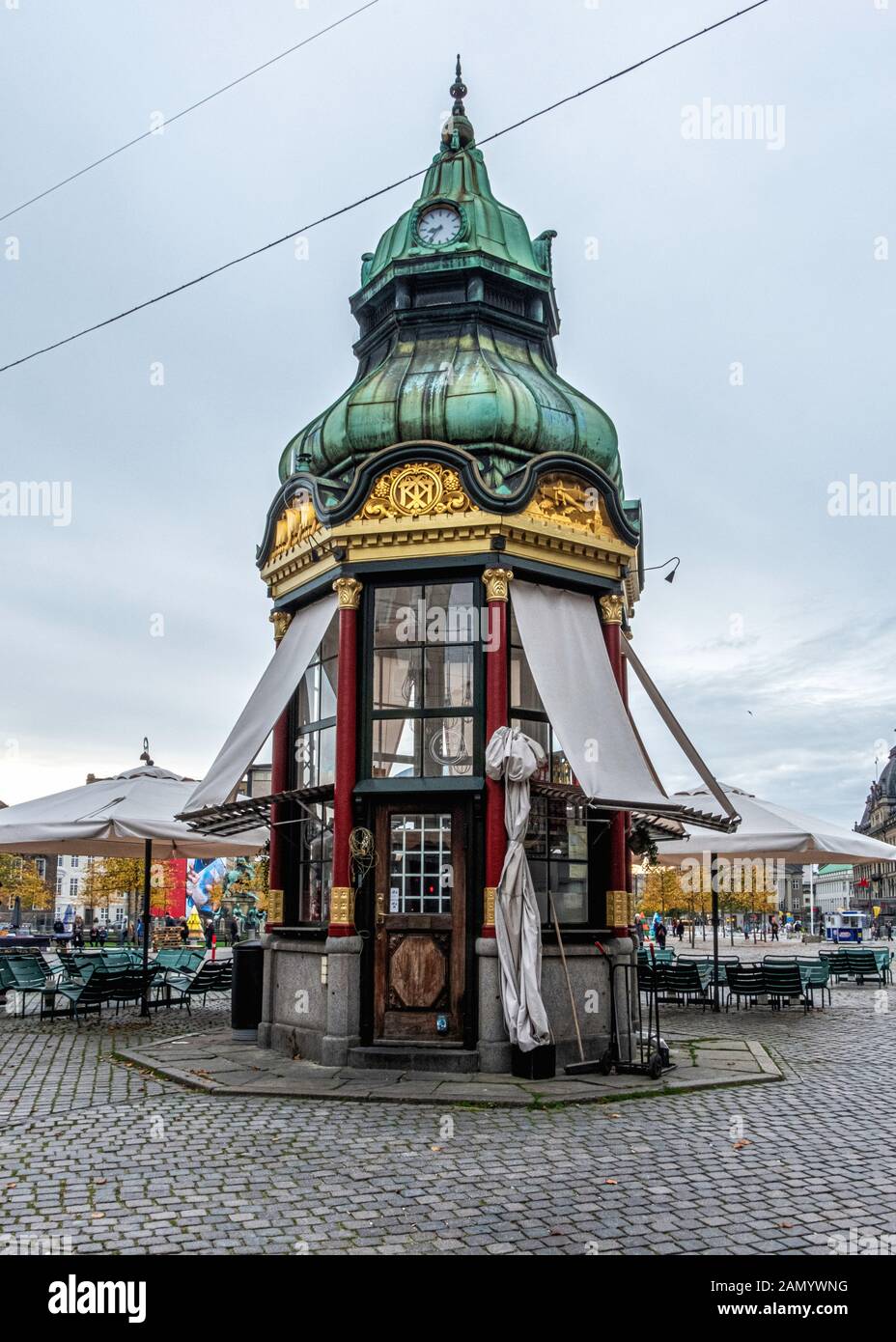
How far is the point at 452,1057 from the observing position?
11.3 meters

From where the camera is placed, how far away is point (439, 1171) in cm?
769

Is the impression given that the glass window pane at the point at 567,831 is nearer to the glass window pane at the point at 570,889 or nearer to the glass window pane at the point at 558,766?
the glass window pane at the point at 570,889

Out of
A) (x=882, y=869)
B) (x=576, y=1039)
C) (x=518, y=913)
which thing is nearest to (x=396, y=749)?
(x=518, y=913)

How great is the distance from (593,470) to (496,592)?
201cm

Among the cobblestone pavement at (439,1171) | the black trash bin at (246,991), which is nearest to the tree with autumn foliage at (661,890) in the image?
the black trash bin at (246,991)

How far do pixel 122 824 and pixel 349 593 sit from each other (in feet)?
17.2

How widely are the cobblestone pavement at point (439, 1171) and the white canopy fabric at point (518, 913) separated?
1.20 metres

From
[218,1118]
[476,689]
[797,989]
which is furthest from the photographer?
[797,989]

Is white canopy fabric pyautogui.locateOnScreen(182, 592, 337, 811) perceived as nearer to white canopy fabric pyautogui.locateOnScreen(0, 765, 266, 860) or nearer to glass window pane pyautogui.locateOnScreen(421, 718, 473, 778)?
glass window pane pyautogui.locateOnScreen(421, 718, 473, 778)

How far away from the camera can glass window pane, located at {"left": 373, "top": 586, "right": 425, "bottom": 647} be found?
12.7m

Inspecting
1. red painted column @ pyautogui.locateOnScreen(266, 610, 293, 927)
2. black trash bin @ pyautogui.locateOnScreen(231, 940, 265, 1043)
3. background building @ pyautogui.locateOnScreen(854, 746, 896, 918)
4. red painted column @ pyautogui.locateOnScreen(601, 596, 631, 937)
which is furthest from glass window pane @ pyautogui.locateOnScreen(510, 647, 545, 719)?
background building @ pyautogui.locateOnScreen(854, 746, 896, 918)

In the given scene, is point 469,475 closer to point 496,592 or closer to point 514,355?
point 496,592

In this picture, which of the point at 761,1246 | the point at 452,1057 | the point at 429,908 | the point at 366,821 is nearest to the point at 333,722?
the point at 366,821

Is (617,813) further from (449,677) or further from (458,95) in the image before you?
(458,95)
